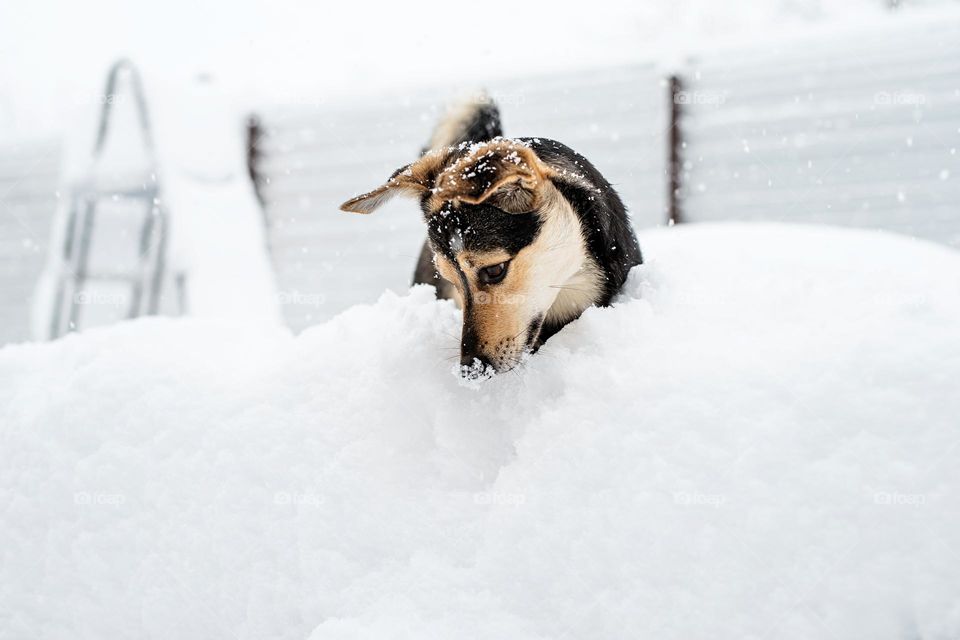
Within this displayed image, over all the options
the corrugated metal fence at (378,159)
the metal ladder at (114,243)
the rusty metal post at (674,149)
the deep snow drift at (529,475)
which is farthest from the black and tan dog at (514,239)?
the corrugated metal fence at (378,159)

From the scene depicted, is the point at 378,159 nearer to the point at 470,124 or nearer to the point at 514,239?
the point at 470,124

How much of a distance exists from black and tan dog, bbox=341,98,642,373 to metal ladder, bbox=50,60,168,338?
125 inches

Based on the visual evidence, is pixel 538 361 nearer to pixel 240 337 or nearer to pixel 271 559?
pixel 271 559

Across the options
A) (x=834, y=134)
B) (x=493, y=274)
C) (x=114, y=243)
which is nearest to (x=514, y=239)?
(x=493, y=274)

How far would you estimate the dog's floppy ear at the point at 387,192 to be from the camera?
69.9 inches

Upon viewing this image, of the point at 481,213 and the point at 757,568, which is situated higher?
the point at 481,213

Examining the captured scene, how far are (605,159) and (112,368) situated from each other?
4.59 meters

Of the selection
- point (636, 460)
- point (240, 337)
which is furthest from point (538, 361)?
point (240, 337)

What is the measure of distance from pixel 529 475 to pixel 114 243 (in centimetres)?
428

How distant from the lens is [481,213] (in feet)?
5.64

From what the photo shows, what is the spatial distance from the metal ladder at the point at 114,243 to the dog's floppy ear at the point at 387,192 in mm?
3072

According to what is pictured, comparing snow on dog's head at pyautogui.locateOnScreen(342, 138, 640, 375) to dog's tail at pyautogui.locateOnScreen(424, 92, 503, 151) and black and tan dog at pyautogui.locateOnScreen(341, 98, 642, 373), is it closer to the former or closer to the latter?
black and tan dog at pyautogui.locateOnScreen(341, 98, 642, 373)

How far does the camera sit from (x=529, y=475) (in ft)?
3.83

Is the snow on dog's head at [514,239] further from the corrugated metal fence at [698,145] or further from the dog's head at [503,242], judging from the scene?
the corrugated metal fence at [698,145]
